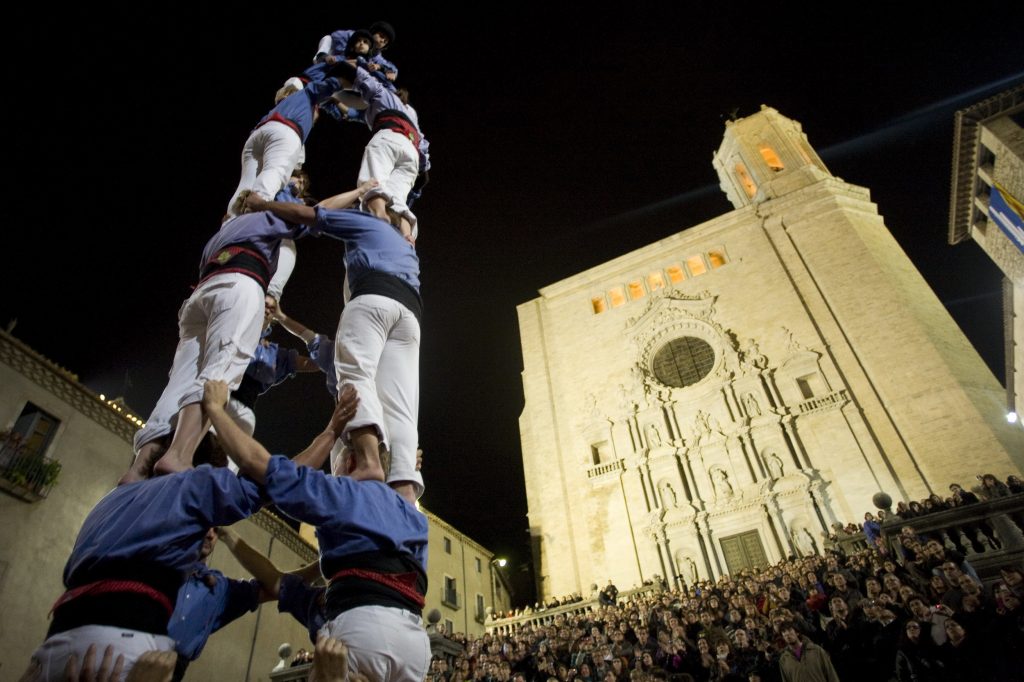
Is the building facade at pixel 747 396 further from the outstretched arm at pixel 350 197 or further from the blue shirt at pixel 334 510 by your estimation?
the blue shirt at pixel 334 510

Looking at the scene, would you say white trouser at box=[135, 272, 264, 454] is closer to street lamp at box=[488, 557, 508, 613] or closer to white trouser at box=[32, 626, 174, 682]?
white trouser at box=[32, 626, 174, 682]

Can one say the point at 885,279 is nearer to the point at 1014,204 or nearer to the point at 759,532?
the point at 1014,204

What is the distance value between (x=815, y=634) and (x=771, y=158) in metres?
33.0

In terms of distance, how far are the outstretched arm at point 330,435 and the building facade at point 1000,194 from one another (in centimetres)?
2488

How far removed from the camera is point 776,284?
2794 cm

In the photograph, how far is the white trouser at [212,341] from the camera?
360 cm

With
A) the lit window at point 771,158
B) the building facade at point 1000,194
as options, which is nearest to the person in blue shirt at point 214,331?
the building facade at point 1000,194

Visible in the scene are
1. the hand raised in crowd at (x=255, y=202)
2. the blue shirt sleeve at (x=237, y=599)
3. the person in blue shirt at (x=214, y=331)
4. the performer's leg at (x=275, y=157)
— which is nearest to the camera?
the person in blue shirt at (x=214, y=331)

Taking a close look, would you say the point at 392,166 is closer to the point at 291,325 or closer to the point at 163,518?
the point at 291,325

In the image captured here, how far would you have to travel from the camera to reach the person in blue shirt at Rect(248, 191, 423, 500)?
340 cm

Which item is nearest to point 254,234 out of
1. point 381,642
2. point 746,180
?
point 381,642

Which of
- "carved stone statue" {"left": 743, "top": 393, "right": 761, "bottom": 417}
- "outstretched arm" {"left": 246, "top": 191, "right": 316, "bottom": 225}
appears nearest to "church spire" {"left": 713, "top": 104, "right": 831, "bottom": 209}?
"carved stone statue" {"left": 743, "top": 393, "right": 761, "bottom": 417}

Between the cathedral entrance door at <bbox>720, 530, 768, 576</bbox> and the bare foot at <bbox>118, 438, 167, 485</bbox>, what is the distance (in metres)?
23.1

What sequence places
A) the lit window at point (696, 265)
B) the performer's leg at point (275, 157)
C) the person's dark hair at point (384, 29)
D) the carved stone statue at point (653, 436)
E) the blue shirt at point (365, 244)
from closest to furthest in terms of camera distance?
the blue shirt at point (365, 244) → the performer's leg at point (275, 157) → the person's dark hair at point (384, 29) → the carved stone statue at point (653, 436) → the lit window at point (696, 265)
